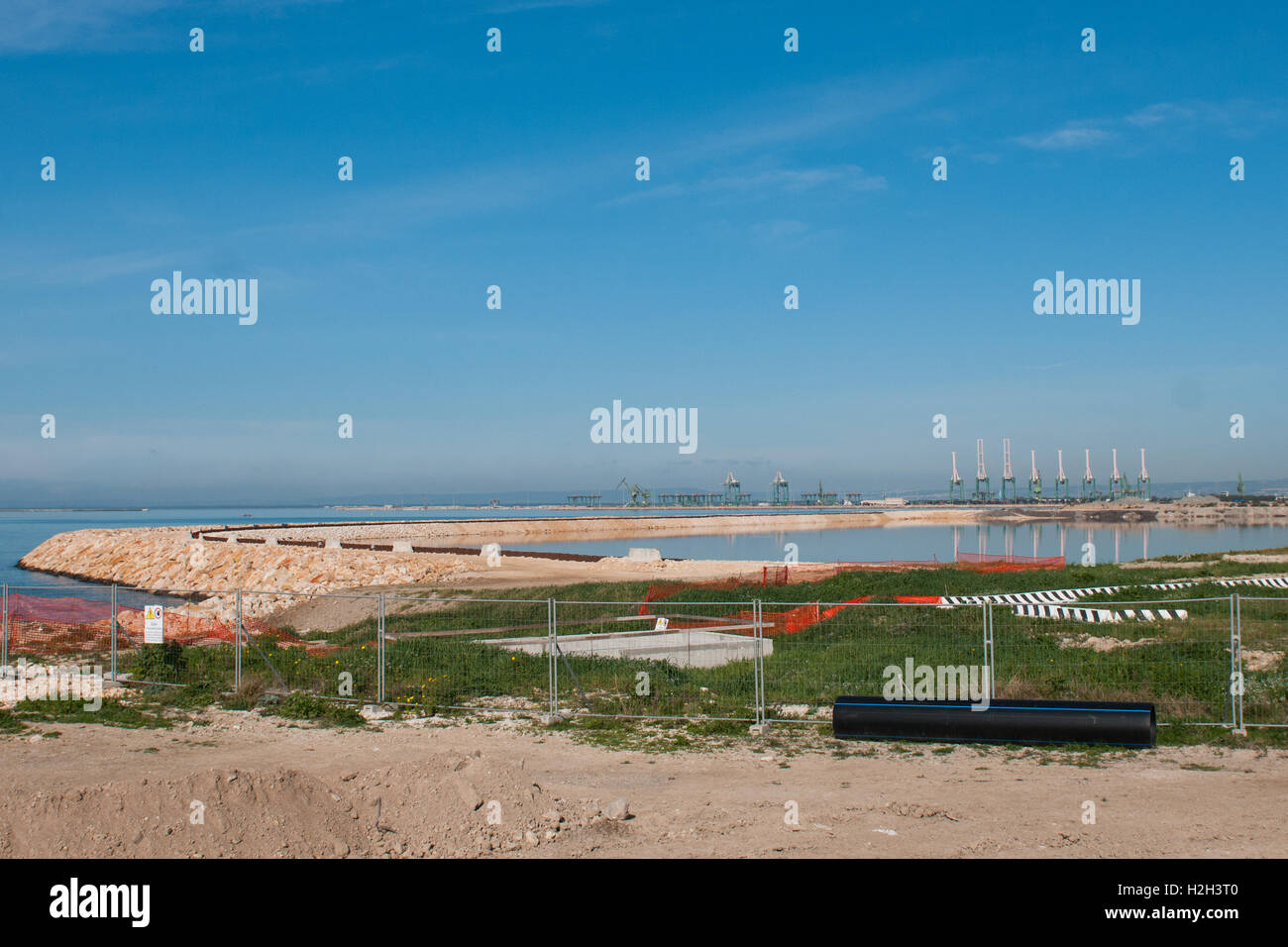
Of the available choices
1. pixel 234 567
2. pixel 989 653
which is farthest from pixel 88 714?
pixel 234 567

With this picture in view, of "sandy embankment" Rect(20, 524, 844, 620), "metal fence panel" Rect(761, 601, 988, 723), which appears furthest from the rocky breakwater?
"metal fence panel" Rect(761, 601, 988, 723)

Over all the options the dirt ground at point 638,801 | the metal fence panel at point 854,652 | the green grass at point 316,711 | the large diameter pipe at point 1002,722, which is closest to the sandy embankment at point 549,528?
the metal fence panel at point 854,652

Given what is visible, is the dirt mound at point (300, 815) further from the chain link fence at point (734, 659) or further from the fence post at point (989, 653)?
the fence post at point (989, 653)

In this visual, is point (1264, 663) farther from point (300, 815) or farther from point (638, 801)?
point (300, 815)

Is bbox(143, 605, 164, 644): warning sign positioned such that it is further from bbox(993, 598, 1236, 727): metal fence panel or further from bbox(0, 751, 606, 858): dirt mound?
bbox(993, 598, 1236, 727): metal fence panel

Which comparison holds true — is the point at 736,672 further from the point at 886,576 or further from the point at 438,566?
the point at 438,566
